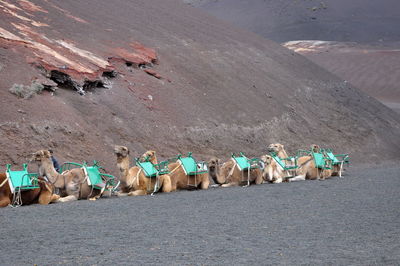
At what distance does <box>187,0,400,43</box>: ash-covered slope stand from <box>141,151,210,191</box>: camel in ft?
292

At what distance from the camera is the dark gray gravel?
855 cm

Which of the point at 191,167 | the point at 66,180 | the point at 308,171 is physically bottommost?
the point at 308,171

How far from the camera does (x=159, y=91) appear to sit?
3122cm

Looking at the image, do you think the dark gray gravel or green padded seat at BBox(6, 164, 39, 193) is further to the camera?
green padded seat at BBox(6, 164, 39, 193)

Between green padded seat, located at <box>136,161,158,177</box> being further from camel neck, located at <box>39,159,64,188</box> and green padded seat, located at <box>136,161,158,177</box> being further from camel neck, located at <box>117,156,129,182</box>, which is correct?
camel neck, located at <box>39,159,64,188</box>

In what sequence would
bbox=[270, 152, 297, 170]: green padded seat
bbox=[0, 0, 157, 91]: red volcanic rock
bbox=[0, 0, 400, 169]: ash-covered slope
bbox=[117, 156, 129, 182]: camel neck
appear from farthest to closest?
1. bbox=[0, 0, 157, 91]: red volcanic rock
2. bbox=[0, 0, 400, 169]: ash-covered slope
3. bbox=[270, 152, 297, 170]: green padded seat
4. bbox=[117, 156, 129, 182]: camel neck

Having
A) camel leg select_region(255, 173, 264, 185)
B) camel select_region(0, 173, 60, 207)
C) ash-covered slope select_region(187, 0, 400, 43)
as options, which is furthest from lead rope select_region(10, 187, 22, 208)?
ash-covered slope select_region(187, 0, 400, 43)

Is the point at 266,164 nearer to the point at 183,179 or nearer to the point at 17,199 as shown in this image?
the point at 183,179

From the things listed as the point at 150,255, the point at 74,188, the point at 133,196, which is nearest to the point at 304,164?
the point at 133,196

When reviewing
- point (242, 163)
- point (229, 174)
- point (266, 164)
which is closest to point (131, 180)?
point (229, 174)

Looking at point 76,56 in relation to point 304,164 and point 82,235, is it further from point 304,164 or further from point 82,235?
point 82,235

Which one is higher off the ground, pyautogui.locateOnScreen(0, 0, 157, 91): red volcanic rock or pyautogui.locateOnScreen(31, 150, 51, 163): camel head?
pyautogui.locateOnScreen(0, 0, 157, 91): red volcanic rock

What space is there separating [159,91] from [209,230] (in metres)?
20.9

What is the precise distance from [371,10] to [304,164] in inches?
4161
